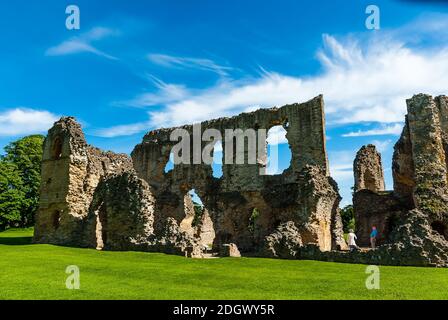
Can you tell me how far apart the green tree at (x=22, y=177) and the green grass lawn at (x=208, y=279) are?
25542mm

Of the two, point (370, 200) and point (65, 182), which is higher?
point (65, 182)

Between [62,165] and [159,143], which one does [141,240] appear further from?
[159,143]

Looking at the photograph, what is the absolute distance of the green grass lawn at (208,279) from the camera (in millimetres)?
9758

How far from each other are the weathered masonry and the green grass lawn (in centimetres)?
219

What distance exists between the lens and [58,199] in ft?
83.7

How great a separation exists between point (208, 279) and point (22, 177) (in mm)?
36871

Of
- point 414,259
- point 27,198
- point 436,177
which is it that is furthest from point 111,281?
point 27,198

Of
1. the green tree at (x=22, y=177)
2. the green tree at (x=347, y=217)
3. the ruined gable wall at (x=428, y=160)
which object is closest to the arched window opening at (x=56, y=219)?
the green tree at (x=22, y=177)

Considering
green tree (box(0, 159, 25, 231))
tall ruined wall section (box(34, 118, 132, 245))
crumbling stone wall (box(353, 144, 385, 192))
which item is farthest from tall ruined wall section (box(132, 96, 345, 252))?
green tree (box(0, 159, 25, 231))

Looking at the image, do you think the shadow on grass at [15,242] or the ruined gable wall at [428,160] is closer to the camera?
the ruined gable wall at [428,160]

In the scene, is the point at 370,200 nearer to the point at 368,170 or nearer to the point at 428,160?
the point at 368,170

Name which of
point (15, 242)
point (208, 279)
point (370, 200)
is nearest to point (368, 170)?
point (370, 200)

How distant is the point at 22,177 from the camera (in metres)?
43.2

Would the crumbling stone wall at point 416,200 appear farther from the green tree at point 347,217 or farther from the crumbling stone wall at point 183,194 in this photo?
the green tree at point 347,217
